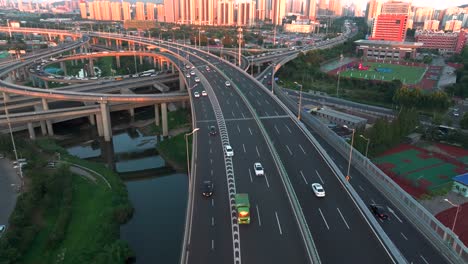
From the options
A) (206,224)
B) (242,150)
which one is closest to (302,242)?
(206,224)

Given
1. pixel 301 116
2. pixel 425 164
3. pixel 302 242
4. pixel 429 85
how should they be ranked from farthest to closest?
1. pixel 429 85
2. pixel 301 116
3. pixel 425 164
4. pixel 302 242

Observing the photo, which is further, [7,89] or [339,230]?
[7,89]

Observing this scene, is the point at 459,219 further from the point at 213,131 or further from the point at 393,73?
the point at 393,73

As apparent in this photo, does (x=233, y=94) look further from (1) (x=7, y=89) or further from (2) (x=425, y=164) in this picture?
(1) (x=7, y=89)

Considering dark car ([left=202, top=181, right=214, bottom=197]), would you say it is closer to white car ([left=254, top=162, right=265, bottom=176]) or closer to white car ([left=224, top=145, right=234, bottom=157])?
white car ([left=254, top=162, right=265, bottom=176])

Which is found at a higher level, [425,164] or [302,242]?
[302,242]

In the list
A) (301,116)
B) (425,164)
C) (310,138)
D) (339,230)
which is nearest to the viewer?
(339,230)

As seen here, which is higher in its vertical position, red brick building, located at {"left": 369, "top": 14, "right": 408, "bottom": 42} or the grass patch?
red brick building, located at {"left": 369, "top": 14, "right": 408, "bottom": 42}

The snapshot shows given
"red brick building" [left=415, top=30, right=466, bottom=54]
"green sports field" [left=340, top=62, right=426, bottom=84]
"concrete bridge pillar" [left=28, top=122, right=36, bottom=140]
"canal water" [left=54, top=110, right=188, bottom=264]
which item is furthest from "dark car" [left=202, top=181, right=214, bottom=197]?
"red brick building" [left=415, top=30, right=466, bottom=54]
